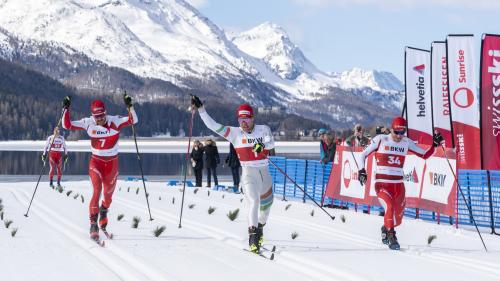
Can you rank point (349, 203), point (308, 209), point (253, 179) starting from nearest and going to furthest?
1. point (253, 179)
2. point (308, 209)
3. point (349, 203)

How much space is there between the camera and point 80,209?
50.1 feet

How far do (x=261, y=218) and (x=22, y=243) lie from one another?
3251 mm

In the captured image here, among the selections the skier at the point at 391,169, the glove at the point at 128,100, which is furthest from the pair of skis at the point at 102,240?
the skier at the point at 391,169

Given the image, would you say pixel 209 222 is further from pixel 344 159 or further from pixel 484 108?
pixel 484 108

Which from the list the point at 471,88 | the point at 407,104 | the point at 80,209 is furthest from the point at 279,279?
the point at 407,104

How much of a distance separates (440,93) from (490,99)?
10.0 ft

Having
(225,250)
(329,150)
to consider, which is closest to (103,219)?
(225,250)

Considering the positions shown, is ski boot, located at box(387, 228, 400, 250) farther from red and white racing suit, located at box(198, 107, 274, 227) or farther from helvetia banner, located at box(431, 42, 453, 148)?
helvetia banner, located at box(431, 42, 453, 148)

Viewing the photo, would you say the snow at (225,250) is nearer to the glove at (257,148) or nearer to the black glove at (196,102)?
the glove at (257,148)

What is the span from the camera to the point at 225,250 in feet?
31.8

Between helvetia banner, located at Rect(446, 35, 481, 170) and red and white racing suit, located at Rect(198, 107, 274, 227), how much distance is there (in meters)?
9.75

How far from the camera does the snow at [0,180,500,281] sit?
7957 mm

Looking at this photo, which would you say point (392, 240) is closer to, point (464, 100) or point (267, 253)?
point (267, 253)

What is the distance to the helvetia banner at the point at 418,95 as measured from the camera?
21.4 m
